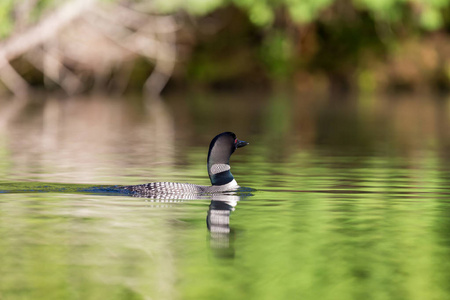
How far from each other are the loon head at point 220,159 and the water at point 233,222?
0.31m

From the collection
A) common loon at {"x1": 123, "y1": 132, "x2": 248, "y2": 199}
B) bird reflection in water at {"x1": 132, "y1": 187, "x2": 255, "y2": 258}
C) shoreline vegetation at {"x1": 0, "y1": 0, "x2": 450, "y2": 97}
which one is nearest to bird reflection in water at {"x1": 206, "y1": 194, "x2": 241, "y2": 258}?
bird reflection in water at {"x1": 132, "y1": 187, "x2": 255, "y2": 258}

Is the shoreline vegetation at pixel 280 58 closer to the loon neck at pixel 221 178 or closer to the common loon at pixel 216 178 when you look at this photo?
the common loon at pixel 216 178

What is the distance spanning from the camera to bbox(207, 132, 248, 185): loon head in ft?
37.7

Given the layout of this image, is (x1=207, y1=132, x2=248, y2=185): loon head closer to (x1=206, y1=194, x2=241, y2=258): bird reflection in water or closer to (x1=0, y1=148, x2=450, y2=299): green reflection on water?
(x1=206, y1=194, x2=241, y2=258): bird reflection in water

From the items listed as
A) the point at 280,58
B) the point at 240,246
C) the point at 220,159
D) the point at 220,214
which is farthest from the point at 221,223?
the point at 280,58

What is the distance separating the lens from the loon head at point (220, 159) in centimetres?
1148

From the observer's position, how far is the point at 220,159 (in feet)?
37.9

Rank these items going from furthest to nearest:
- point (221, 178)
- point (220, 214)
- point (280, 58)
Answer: point (280, 58), point (221, 178), point (220, 214)

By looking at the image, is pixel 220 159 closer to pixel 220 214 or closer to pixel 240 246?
pixel 220 214

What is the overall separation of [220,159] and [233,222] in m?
2.33

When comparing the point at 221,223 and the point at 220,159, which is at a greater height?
the point at 220,159

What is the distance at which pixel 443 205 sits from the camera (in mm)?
10625

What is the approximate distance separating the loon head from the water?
0.31 metres

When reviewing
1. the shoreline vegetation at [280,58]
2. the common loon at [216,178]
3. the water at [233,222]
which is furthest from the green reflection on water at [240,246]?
the shoreline vegetation at [280,58]
